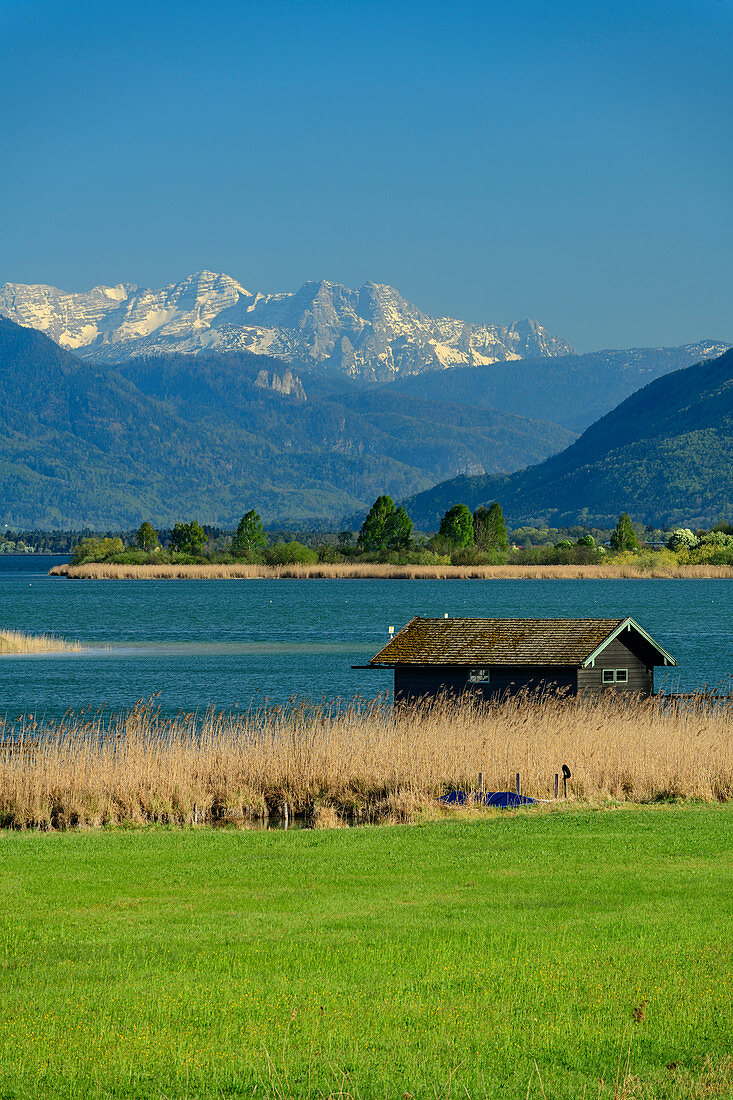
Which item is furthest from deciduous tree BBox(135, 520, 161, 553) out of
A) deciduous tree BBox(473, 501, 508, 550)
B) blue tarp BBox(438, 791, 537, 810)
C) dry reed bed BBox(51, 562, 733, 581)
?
blue tarp BBox(438, 791, 537, 810)

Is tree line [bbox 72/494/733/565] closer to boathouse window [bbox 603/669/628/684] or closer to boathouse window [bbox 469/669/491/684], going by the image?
boathouse window [bbox 603/669/628/684]

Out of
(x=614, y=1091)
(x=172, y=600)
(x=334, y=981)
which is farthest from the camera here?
(x=172, y=600)

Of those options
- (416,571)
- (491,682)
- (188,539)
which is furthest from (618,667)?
(188,539)

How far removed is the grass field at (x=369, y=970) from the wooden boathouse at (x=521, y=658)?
15.0 meters

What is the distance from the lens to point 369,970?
1138cm

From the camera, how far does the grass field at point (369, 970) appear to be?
9219 millimetres

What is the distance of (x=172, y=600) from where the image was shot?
5187 inches

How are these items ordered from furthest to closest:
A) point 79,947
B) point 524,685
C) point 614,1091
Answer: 1. point 524,685
2. point 79,947
3. point 614,1091

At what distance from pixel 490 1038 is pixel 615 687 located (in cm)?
2454

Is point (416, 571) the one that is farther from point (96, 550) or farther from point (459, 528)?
point (96, 550)

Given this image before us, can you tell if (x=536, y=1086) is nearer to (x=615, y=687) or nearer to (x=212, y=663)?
(x=615, y=687)

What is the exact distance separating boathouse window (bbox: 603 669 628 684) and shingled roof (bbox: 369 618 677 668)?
862 millimetres

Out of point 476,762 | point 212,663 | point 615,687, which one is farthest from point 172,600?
point 476,762

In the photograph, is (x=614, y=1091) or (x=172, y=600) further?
(x=172, y=600)
